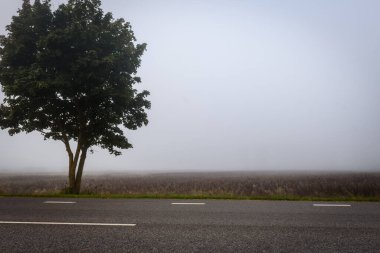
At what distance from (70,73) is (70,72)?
0.79ft

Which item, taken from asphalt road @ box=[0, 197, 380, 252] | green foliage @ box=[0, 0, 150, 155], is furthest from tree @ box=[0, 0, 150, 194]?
asphalt road @ box=[0, 197, 380, 252]

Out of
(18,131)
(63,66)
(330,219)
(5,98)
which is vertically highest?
(63,66)

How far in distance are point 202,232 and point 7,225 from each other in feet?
15.6

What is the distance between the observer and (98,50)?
17.8 metres

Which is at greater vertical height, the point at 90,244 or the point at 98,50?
the point at 98,50

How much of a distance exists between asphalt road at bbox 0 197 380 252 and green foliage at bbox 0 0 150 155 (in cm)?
924

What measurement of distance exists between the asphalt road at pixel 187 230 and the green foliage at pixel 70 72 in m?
9.24

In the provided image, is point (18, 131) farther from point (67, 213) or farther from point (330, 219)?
point (330, 219)

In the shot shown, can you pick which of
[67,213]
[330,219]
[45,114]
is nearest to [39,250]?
[67,213]

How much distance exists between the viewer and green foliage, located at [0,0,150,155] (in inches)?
667

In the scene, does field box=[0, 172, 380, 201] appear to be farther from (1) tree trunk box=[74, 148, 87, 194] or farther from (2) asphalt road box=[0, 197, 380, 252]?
(2) asphalt road box=[0, 197, 380, 252]

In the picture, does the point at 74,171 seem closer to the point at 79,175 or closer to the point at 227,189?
the point at 79,175

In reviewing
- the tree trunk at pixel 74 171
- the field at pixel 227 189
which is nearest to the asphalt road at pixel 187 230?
the field at pixel 227 189

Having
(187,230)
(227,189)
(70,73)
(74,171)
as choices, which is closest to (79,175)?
(74,171)
